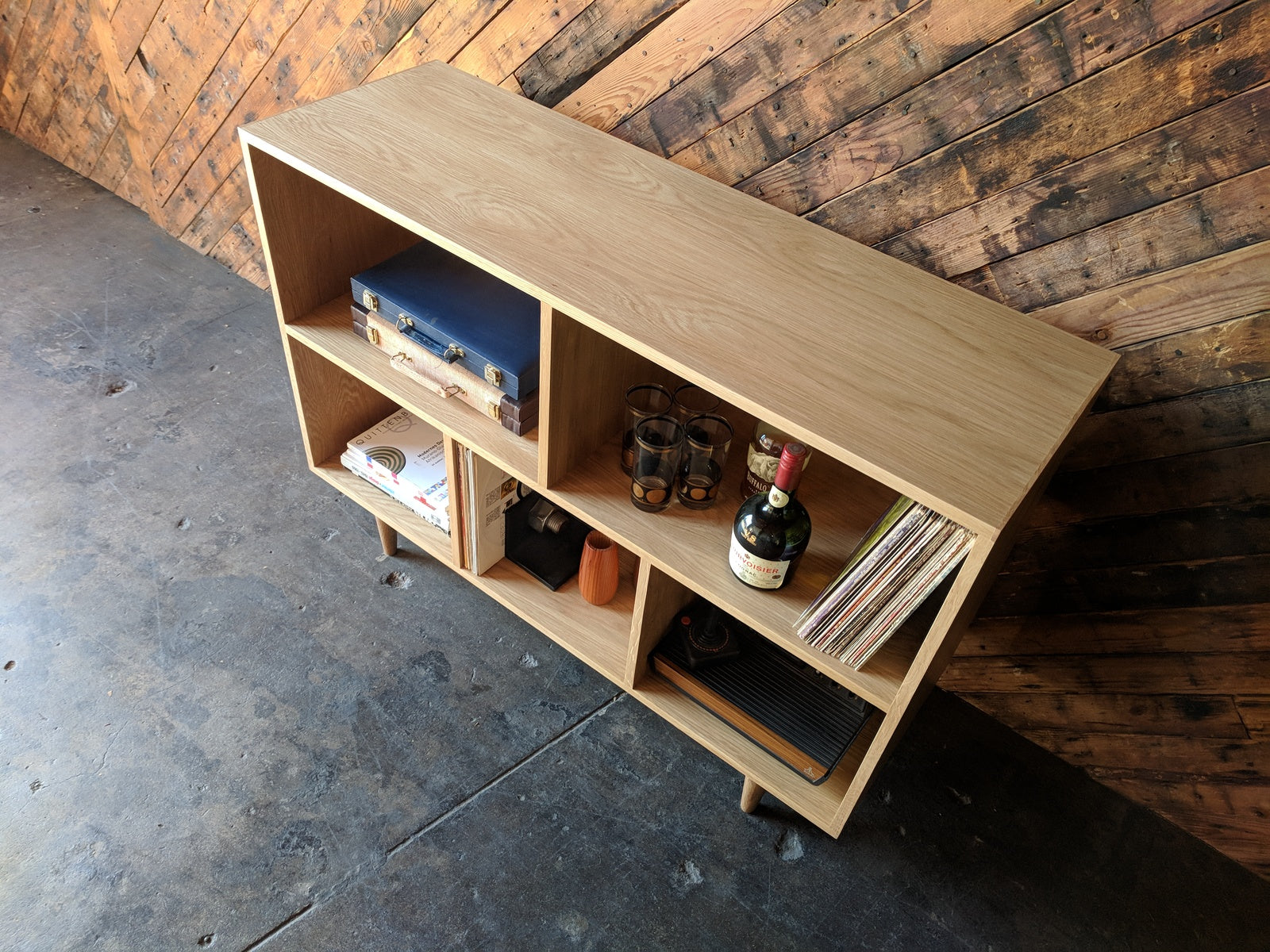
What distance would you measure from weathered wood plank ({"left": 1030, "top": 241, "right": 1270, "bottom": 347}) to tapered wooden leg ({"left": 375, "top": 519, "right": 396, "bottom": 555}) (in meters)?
1.36

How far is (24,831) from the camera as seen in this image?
5.09 feet

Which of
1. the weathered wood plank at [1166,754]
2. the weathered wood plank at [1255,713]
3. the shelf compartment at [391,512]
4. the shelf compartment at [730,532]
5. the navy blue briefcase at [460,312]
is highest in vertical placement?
the navy blue briefcase at [460,312]

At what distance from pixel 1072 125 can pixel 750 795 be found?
1.21 meters

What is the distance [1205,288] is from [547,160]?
1.01m

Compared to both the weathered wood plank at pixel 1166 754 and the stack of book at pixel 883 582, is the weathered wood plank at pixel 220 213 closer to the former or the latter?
the stack of book at pixel 883 582

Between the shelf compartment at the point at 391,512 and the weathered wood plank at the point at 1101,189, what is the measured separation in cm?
104

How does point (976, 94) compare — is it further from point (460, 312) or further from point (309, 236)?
point (309, 236)

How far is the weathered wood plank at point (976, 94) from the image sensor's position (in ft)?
3.90

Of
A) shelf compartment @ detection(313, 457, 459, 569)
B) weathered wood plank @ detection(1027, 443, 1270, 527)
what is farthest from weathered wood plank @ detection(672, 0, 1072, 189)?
shelf compartment @ detection(313, 457, 459, 569)

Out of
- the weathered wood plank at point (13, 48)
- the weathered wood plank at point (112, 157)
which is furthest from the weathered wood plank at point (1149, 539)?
the weathered wood plank at point (13, 48)

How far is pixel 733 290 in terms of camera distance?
129 cm

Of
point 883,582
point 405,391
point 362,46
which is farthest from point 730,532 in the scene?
point 362,46

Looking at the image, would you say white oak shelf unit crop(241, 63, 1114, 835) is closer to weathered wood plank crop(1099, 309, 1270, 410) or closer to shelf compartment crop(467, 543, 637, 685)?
shelf compartment crop(467, 543, 637, 685)

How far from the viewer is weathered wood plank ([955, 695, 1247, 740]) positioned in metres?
1.56
